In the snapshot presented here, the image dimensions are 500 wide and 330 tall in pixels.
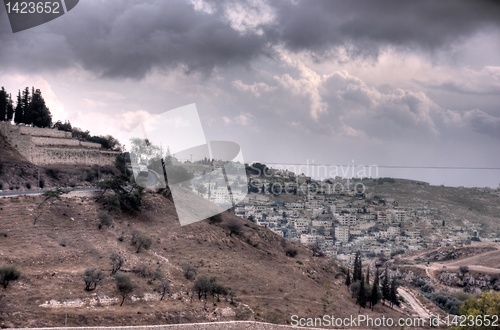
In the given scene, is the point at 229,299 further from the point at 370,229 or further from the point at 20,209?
the point at 370,229

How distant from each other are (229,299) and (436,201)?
241ft

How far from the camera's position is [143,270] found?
69.2 feet

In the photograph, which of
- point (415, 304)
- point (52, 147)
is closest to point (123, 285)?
point (52, 147)

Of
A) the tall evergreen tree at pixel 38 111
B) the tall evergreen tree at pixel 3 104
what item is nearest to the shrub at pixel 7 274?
the tall evergreen tree at pixel 3 104

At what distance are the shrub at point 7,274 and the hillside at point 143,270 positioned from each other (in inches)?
8.8

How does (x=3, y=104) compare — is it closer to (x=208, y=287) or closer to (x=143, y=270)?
(x=143, y=270)

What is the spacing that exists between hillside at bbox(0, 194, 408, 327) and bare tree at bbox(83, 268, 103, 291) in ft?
0.64

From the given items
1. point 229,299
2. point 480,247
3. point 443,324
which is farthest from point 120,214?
point 480,247

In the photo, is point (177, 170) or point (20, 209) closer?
point (20, 209)

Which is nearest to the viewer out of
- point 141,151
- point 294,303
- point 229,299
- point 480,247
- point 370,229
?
point 229,299

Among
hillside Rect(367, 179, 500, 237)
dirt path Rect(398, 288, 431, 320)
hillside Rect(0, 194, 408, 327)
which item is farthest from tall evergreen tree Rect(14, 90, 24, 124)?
hillside Rect(367, 179, 500, 237)

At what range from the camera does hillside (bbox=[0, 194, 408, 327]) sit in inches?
675

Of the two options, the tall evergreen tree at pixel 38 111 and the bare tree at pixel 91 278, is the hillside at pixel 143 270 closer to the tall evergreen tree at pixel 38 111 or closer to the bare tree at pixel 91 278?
the bare tree at pixel 91 278

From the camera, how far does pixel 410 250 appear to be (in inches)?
2313
